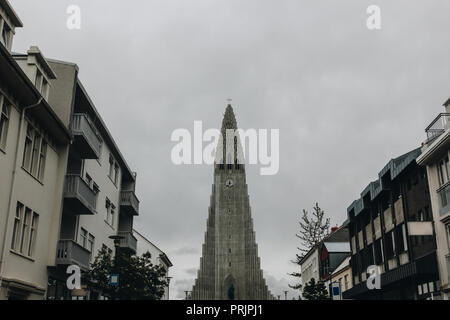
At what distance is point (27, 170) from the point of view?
69.8 ft

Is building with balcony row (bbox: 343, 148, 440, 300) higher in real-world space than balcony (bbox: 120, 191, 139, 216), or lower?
lower

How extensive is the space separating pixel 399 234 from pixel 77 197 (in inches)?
782

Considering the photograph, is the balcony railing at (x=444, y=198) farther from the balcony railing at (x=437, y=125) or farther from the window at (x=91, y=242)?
the window at (x=91, y=242)

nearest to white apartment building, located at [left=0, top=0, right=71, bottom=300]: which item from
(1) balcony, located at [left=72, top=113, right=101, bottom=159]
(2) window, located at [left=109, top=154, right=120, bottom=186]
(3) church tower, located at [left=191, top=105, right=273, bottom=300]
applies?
(1) balcony, located at [left=72, top=113, right=101, bottom=159]

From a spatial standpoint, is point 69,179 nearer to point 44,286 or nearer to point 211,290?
point 44,286

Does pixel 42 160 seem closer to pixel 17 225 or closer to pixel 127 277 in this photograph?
pixel 17 225

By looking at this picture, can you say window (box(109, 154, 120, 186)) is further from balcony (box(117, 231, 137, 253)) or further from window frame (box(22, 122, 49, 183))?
window frame (box(22, 122, 49, 183))

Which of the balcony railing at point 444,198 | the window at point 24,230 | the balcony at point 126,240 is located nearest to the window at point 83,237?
the window at point 24,230

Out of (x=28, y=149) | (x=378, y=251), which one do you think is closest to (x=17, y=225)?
(x=28, y=149)

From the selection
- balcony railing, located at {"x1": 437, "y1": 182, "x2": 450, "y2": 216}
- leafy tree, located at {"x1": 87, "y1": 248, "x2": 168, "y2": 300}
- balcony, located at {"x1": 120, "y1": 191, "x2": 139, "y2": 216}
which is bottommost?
leafy tree, located at {"x1": 87, "y1": 248, "x2": 168, "y2": 300}

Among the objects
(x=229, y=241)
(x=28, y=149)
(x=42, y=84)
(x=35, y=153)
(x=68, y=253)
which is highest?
(x=229, y=241)

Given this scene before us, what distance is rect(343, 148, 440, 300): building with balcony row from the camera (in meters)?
26.4
